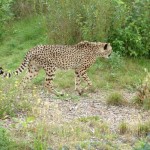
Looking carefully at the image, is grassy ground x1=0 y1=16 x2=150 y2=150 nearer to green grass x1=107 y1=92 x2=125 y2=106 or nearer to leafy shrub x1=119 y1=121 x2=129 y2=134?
leafy shrub x1=119 y1=121 x2=129 y2=134

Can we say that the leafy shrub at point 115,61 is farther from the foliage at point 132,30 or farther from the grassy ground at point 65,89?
the foliage at point 132,30

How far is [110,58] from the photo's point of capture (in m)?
10.9

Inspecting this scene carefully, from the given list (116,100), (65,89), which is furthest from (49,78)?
(116,100)

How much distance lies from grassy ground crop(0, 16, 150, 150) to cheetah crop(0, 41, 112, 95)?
0.28 meters

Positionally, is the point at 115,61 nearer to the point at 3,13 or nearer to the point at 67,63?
the point at 67,63

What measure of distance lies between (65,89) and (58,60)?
0.60 m

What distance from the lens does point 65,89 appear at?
32.4 ft

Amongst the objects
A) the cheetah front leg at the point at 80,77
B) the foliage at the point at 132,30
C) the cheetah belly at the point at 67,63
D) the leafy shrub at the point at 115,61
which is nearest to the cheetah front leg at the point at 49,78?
the cheetah belly at the point at 67,63

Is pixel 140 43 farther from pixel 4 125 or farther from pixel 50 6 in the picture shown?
pixel 4 125

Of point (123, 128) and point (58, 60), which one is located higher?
point (58, 60)

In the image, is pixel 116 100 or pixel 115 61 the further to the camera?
pixel 115 61

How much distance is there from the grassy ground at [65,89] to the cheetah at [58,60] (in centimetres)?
28

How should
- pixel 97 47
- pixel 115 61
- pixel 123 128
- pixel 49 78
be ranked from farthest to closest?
pixel 115 61, pixel 97 47, pixel 49 78, pixel 123 128

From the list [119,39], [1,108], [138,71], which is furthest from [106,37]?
[1,108]
